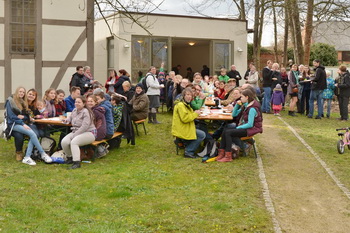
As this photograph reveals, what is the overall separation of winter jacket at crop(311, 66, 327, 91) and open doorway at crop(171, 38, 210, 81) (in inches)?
356

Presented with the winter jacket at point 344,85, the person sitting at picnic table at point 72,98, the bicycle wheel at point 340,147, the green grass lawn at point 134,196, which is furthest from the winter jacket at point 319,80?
the person sitting at picnic table at point 72,98

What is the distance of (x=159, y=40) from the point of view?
20750 millimetres

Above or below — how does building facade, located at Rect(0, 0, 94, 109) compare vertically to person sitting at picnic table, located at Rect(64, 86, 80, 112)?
above

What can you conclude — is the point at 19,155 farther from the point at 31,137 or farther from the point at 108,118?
the point at 108,118

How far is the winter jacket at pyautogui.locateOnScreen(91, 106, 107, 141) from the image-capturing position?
32.2ft

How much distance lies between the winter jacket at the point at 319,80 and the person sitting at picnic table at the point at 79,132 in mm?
8820

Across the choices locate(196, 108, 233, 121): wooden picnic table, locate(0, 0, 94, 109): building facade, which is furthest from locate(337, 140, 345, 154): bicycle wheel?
locate(0, 0, 94, 109): building facade

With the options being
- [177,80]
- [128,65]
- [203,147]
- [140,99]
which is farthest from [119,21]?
[203,147]

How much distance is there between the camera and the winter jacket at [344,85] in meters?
15.9

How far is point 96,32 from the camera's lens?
22281 millimetres

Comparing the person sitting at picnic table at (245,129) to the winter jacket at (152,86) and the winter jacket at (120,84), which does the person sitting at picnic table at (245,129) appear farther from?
the winter jacket at (120,84)

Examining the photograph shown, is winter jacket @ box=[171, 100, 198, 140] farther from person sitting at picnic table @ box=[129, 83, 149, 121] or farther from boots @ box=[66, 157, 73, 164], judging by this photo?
person sitting at picnic table @ box=[129, 83, 149, 121]

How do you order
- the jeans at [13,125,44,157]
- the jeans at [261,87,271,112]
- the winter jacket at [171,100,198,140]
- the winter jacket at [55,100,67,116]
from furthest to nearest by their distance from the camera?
the jeans at [261,87,271,112] → the winter jacket at [55,100,67,116] → the winter jacket at [171,100,198,140] → the jeans at [13,125,44,157]

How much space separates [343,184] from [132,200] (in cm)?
337
